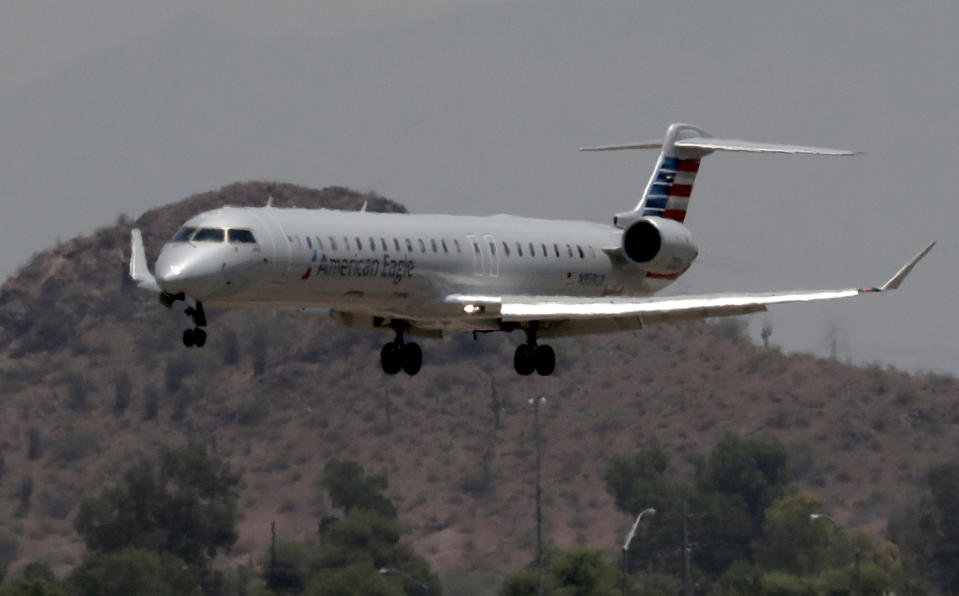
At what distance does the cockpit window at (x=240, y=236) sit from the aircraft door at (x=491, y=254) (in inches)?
293

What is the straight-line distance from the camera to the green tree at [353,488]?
479ft

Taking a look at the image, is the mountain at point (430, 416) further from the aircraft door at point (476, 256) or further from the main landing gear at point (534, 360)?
the aircraft door at point (476, 256)

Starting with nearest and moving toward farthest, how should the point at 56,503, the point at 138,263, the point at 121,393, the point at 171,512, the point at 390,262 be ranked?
the point at 390,262
the point at 138,263
the point at 171,512
the point at 56,503
the point at 121,393

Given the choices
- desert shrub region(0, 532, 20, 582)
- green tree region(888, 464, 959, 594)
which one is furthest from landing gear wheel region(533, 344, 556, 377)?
desert shrub region(0, 532, 20, 582)

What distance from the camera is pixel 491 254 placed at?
5159 cm

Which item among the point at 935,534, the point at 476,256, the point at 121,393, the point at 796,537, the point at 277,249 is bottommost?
the point at 796,537

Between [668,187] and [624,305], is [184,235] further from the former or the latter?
[668,187]

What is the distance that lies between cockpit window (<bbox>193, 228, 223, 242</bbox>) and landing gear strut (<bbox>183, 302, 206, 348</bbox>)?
1.37 meters

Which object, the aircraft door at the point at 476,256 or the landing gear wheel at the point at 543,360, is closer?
the aircraft door at the point at 476,256

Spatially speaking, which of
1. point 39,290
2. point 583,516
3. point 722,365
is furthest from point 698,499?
point 39,290

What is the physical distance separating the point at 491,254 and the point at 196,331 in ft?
32.0

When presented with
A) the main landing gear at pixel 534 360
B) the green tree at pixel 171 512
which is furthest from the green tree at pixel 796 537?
the main landing gear at pixel 534 360

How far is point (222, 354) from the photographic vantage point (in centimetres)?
16975

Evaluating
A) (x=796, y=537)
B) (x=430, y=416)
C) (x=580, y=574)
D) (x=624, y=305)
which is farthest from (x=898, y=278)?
(x=430, y=416)
